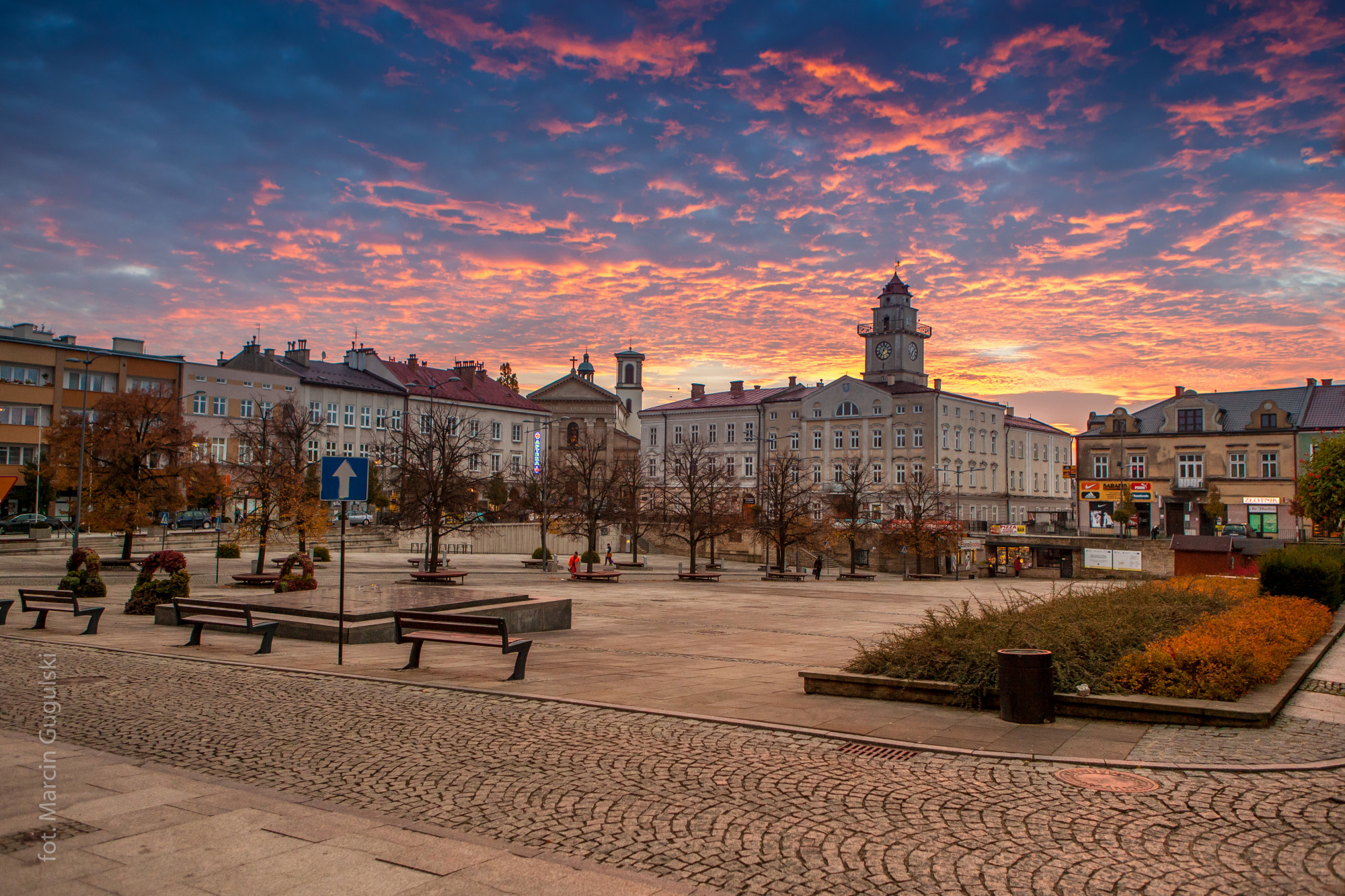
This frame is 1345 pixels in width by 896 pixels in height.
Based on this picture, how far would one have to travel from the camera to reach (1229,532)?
66.3 meters

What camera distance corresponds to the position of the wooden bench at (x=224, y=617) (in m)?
15.4

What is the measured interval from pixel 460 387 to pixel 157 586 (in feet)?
247

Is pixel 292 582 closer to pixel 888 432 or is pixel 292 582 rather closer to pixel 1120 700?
pixel 1120 700

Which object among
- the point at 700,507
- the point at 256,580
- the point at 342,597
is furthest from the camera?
the point at 700,507

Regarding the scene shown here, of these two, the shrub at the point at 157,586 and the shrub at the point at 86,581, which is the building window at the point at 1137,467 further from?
the shrub at the point at 86,581

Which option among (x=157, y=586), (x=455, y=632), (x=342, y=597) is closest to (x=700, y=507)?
(x=157, y=586)

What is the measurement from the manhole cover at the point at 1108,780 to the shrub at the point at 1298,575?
15.2 m

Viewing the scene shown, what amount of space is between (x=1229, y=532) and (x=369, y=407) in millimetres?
72698

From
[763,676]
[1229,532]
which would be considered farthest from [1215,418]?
[763,676]

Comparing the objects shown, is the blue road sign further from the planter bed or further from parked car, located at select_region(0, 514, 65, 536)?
parked car, located at select_region(0, 514, 65, 536)

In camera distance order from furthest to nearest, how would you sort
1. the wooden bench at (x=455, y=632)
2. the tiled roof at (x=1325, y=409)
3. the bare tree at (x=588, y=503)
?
the tiled roof at (x=1325, y=409), the bare tree at (x=588, y=503), the wooden bench at (x=455, y=632)

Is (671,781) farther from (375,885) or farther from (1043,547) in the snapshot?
(1043,547)

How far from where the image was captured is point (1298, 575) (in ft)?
65.5

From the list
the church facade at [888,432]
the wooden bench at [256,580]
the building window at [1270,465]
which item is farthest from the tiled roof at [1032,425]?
the wooden bench at [256,580]
